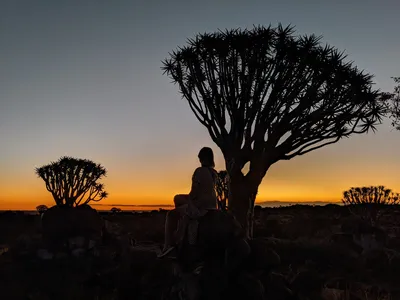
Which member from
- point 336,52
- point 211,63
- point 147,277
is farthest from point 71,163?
point 147,277

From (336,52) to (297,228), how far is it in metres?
10.5

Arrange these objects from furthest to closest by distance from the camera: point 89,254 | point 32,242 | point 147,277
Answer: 1. point 32,242
2. point 89,254
3. point 147,277

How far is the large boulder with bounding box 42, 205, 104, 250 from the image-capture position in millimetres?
15195

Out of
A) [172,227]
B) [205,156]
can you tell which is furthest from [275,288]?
[205,156]

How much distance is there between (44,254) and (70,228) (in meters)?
1.10

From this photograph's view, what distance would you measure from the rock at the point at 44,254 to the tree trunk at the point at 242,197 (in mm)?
5963

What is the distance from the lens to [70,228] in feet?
50.3

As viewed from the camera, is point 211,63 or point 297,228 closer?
point 211,63

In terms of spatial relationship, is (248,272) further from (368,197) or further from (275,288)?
(368,197)

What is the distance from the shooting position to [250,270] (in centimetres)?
781

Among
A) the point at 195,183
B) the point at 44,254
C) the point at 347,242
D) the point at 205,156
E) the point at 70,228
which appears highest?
the point at 205,156

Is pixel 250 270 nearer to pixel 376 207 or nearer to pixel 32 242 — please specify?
pixel 32 242

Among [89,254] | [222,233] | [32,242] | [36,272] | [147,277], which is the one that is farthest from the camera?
[32,242]

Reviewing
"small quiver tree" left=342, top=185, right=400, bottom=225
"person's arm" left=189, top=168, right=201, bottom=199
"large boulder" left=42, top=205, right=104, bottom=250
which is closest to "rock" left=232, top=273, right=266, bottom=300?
"person's arm" left=189, top=168, right=201, bottom=199
